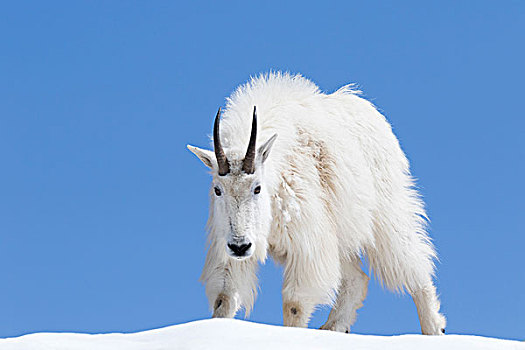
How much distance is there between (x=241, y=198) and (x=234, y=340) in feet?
7.64

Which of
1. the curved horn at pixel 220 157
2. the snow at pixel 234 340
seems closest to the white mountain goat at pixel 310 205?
the curved horn at pixel 220 157

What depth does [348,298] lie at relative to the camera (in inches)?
311

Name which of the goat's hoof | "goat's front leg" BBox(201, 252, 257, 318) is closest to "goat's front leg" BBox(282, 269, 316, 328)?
"goat's front leg" BBox(201, 252, 257, 318)

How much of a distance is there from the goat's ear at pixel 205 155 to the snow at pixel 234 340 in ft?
7.63

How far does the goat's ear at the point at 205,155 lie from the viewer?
6.77m

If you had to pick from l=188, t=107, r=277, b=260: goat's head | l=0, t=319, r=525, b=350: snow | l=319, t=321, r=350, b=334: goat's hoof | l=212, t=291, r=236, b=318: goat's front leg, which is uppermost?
l=188, t=107, r=277, b=260: goat's head

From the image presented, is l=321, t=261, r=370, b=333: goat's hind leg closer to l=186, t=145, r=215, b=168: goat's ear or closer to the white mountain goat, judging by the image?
the white mountain goat

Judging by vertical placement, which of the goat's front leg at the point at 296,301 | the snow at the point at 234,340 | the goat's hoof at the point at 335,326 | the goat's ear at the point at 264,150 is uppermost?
the goat's ear at the point at 264,150

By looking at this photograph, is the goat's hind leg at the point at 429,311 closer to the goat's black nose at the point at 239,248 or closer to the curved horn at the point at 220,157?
the goat's black nose at the point at 239,248

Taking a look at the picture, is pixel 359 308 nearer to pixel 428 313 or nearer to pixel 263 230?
pixel 428 313

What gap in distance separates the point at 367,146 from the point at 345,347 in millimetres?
4032

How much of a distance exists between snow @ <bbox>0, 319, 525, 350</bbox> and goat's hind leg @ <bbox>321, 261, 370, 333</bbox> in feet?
10.4

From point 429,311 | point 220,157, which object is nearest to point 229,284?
point 220,157

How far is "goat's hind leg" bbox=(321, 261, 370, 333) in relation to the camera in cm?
777
